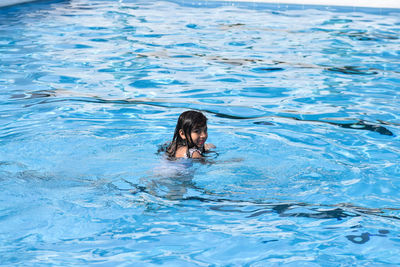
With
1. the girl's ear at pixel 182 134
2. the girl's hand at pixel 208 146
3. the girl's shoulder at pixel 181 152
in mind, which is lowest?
the girl's hand at pixel 208 146

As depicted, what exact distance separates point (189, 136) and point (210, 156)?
1.69 ft

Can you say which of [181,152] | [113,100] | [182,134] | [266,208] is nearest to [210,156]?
[181,152]

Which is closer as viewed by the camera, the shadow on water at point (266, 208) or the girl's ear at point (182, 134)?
the shadow on water at point (266, 208)

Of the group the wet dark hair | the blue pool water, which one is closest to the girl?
the wet dark hair

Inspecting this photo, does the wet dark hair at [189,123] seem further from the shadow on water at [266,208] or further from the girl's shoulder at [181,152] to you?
the shadow on water at [266,208]

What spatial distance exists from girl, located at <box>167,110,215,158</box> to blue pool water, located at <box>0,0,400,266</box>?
133 mm

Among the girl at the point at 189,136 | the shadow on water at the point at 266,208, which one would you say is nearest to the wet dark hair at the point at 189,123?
the girl at the point at 189,136

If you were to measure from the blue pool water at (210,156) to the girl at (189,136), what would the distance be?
0.13 m

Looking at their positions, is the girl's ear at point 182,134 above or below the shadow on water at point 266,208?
above

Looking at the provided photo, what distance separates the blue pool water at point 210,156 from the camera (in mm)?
3539

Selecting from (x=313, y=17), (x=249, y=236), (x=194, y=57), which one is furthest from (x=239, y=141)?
(x=313, y=17)

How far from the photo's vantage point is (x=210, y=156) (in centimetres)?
496

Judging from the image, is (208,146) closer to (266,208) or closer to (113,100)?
(266,208)

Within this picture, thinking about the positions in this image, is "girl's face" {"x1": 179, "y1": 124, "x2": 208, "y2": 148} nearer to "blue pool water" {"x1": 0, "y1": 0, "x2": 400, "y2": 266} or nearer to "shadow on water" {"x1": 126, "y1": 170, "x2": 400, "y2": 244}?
"blue pool water" {"x1": 0, "y1": 0, "x2": 400, "y2": 266}
